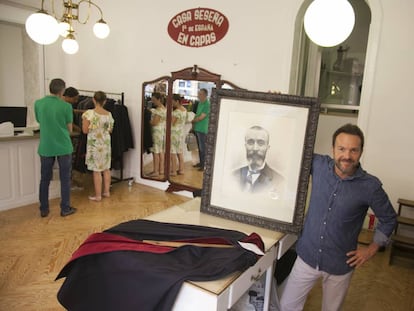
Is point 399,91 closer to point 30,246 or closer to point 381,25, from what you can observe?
point 381,25

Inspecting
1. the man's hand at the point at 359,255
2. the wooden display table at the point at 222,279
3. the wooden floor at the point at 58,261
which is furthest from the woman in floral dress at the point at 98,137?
the man's hand at the point at 359,255

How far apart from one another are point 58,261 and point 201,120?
2.31m

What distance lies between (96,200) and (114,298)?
3295 mm

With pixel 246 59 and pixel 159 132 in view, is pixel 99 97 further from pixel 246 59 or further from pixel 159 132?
pixel 246 59

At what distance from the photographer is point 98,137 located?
14.0 ft

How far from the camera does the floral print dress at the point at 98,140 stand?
13.6 ft

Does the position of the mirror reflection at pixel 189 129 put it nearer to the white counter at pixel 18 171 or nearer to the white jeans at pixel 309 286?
A: the white counter at pixel 18 171

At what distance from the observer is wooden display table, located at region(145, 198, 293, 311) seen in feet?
4.12

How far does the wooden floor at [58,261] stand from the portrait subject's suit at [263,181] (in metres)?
1.23

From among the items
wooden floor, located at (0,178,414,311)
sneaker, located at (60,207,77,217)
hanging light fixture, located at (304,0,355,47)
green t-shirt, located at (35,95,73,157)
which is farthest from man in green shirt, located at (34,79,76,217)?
hanging light fixture, located at (304,0,355,47)

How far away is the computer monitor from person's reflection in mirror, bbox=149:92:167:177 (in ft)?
5.31

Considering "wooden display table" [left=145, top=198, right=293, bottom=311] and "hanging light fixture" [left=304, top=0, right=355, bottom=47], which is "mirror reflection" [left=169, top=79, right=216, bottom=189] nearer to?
"wooden display table" [left=145, top=198, right=293, bottom=311]

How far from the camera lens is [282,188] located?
5.77 ft

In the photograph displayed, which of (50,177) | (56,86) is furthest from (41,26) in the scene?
(50,177)
